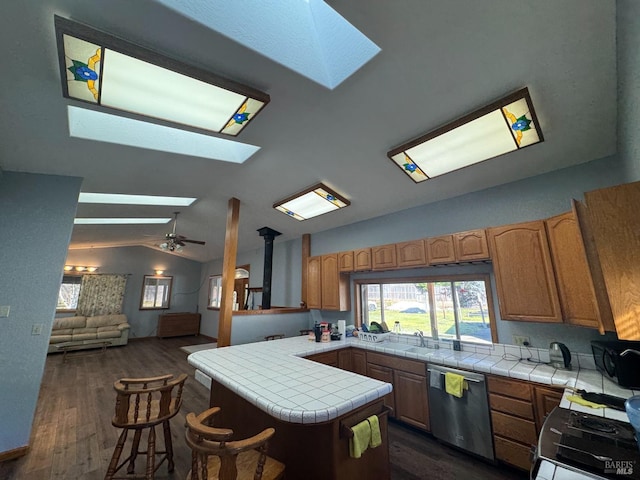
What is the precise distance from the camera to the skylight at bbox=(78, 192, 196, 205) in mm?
3760

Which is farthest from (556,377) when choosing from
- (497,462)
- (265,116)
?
(265,116)

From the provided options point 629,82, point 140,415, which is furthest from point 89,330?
point 629,82

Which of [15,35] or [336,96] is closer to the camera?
[15,35]

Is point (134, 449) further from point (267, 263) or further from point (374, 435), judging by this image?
point (267, 263)

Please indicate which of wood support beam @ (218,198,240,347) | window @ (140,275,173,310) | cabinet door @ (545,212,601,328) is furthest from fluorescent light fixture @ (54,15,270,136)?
window @ (140,275,173,310)

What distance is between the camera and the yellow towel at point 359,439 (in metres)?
1.35

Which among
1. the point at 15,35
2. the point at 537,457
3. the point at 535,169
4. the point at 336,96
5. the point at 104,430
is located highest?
the point at 336,96

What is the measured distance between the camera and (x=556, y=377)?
6.45ft

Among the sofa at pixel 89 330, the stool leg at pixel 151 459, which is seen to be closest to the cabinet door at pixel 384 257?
the stool leg at pixel 151 459

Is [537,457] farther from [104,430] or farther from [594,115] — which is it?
[104,430]

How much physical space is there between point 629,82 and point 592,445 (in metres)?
1.88

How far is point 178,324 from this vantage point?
8312 mm

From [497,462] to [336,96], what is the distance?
3348mm

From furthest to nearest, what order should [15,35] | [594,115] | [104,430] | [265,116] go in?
[104,430]
[265,116]
[594,115]
[15,35]
